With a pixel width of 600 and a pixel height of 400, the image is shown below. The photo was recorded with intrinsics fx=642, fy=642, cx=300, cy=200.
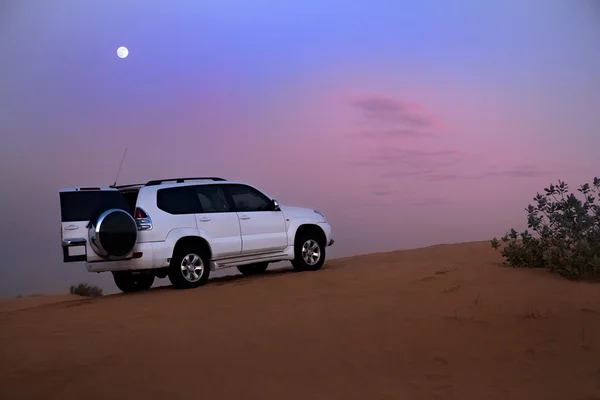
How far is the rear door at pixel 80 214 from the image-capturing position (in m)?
11.4

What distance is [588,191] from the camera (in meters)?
11.6

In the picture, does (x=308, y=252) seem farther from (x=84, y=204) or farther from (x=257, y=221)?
(x=84, y=204)

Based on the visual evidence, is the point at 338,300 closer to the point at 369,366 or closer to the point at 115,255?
the point at 369,366

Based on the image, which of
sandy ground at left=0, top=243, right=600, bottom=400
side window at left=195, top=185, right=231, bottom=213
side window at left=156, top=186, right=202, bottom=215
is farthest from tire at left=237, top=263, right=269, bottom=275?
sandy ground at left=0, top=243, right=600, bottom=400

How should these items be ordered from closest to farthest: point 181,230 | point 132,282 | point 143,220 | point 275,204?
point 143,220 < point 181,230 < point 275,204 < point 132,282

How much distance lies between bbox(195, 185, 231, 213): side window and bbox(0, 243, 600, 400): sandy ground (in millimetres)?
2304

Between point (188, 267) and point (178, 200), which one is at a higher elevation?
point (178, 200)

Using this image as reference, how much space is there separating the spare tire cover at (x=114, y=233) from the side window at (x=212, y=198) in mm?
1808

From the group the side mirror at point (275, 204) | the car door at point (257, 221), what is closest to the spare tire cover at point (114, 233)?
the car door at point (257, 221)

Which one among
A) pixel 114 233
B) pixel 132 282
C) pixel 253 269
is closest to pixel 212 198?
pixel 114 233

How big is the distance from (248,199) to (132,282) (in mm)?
3142

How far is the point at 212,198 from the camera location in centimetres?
1300

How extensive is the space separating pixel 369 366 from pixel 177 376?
2.01 metres

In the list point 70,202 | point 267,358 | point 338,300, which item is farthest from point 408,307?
point 70,202
